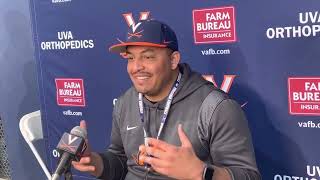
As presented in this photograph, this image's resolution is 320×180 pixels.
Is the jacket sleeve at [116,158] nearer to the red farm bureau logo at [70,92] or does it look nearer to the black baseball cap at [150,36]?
the black baseball cap at [150,36]

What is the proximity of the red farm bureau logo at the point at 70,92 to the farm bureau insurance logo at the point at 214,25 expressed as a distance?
3.07 ft

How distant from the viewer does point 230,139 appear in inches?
62.9

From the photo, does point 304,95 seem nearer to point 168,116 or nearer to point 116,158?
point 168,116

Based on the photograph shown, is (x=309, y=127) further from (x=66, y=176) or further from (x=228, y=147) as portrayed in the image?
(x=66, y=176)

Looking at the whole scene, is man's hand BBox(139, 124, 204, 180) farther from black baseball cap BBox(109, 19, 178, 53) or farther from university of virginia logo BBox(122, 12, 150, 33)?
university of virginia logo BBox(122, 12, 150, 33)

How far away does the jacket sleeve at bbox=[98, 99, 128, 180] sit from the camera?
1911 mm

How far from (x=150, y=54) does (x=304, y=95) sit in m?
0.74

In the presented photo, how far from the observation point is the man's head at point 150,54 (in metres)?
1.69

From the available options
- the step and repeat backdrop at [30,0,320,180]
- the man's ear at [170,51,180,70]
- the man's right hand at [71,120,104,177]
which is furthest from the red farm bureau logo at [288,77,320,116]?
the man's right hand at [71,120,104,177]

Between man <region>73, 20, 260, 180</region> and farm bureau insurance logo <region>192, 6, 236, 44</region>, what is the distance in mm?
375

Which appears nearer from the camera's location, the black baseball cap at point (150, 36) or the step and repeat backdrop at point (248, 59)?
the black baseball cap at point (150, 36)

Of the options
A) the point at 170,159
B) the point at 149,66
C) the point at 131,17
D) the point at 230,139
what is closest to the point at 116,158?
the point at 149,66

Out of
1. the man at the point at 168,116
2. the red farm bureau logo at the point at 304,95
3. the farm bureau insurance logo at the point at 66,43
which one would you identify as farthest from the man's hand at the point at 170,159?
the farm bureau insurance logo at the point at 66,43

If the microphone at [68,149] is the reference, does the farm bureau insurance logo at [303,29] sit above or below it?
above
